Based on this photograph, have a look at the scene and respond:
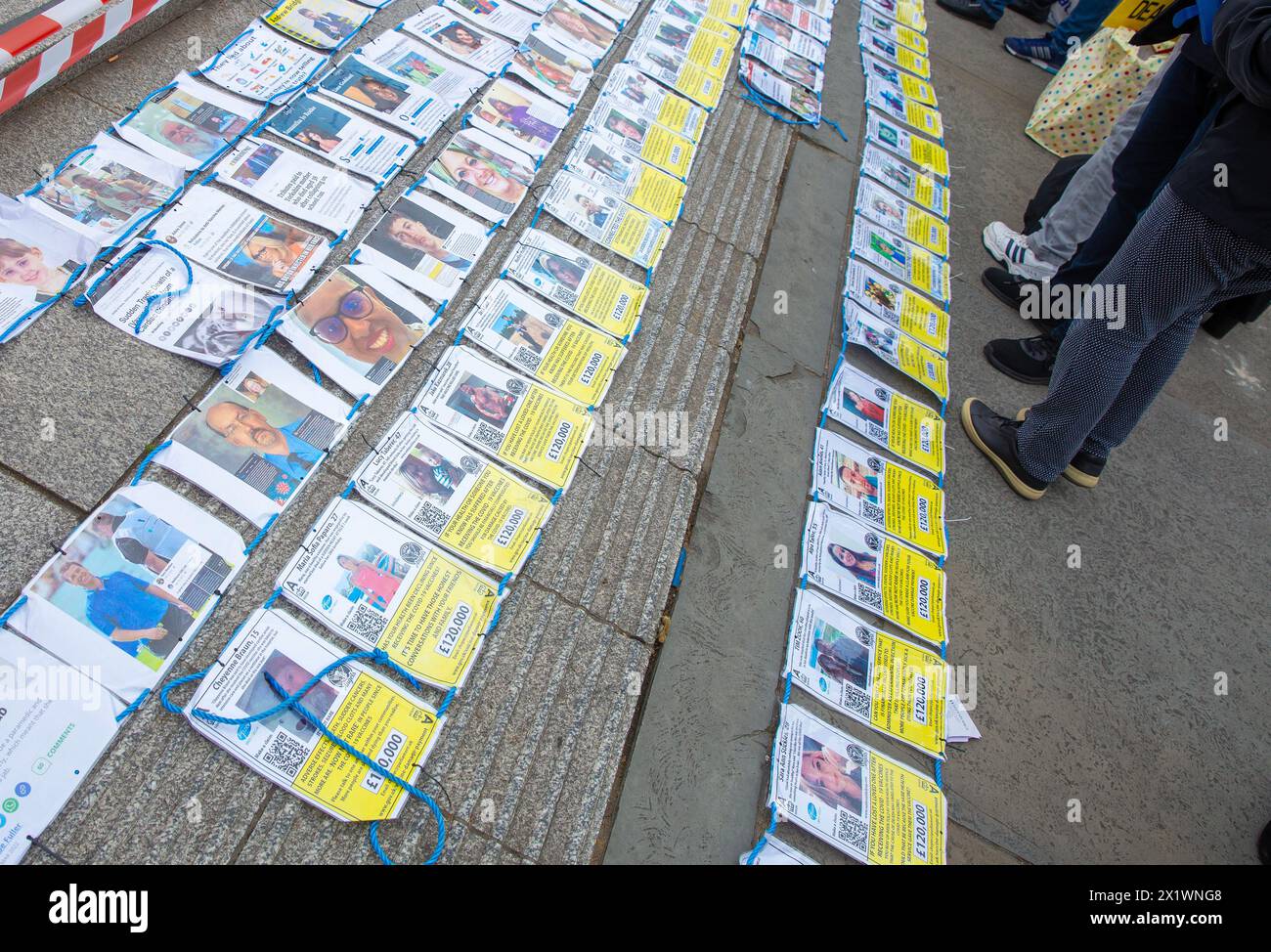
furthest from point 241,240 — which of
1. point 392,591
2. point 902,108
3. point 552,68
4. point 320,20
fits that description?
point 902,108

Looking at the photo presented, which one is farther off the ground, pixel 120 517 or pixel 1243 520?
pixel 1243 520

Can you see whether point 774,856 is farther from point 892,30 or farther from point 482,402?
point 892,30

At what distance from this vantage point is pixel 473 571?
6.88 ft

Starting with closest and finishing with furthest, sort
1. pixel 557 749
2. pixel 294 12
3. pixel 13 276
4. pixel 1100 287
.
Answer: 1. pixel 557 749
2. pixel 13 276
3. pixel 1100 287
4. pixel 294 12

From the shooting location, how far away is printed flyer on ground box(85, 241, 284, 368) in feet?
6.97

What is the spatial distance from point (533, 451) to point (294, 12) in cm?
211

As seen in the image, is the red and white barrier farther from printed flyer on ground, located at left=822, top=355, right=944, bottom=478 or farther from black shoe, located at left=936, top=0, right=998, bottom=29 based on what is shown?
black shoe, located at left=936, top=0, right=998, bottom=29

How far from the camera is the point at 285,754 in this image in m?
1.71

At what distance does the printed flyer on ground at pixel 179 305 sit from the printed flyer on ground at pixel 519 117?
125cm

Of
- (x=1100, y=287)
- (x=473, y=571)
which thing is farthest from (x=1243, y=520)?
(x=473, y=571)

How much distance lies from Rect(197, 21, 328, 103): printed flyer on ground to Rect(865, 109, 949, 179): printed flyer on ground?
9.41 ft

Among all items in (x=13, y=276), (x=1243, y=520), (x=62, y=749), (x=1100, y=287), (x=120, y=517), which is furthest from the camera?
(x=1243, y=520)

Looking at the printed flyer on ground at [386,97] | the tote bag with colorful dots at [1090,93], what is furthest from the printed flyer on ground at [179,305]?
the tote bag with colorful dots at [1090,93]

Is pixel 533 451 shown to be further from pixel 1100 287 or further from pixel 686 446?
pixel 1100 287
